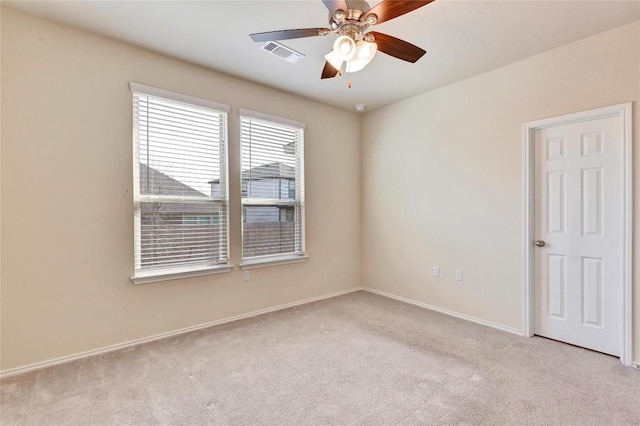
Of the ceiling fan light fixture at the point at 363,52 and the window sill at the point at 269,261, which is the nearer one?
the ceiling fan light fixture at the point at 363,52

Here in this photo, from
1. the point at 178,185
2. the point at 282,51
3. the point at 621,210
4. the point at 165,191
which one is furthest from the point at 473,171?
the point at 165,191

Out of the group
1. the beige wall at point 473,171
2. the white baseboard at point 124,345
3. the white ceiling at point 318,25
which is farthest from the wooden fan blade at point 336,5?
the white baseboard at point 124,345

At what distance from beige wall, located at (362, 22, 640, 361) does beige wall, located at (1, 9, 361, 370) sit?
2270mm

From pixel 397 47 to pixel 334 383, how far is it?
2.40 metres

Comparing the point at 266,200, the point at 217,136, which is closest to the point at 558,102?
the point at 266,200

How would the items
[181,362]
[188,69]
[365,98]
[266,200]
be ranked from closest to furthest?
[181,362], [188,69], [266,200], [365,98]

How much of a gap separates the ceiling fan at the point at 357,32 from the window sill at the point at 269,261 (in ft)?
7.71

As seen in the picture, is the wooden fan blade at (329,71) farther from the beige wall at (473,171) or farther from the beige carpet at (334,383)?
the beige carpet at (334,383)

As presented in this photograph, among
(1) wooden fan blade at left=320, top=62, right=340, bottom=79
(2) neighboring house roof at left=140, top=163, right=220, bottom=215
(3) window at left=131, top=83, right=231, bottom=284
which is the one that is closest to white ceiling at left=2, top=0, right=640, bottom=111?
(1) wooden fan blade at left=320, top=62, right=340, bottom=79

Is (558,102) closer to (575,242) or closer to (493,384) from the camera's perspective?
(575,242)

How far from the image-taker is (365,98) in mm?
4035

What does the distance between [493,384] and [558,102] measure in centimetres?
253

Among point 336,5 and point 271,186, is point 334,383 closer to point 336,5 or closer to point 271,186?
point 271,186

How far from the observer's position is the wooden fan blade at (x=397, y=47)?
1969mm
